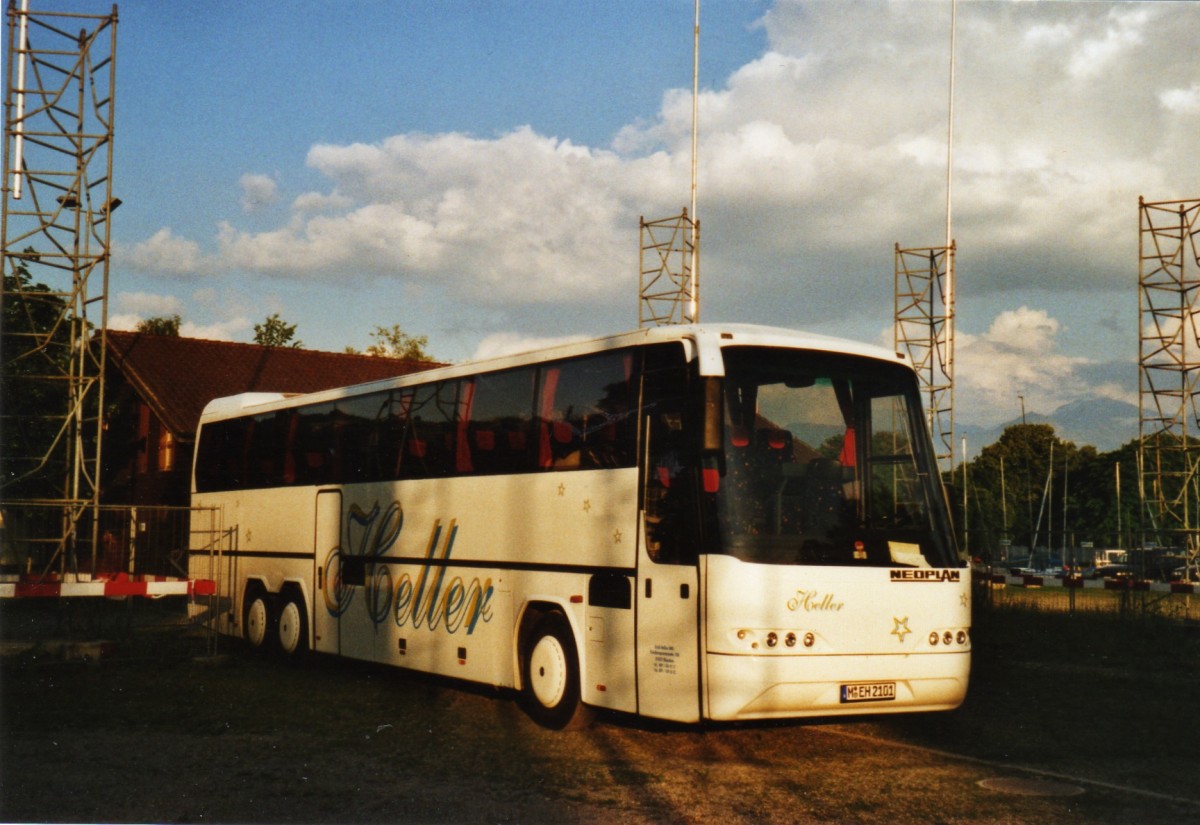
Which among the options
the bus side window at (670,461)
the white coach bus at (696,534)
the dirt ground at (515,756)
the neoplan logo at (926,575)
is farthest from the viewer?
the neoplan logo at (926,575)

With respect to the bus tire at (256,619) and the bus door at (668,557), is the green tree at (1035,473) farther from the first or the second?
the bus door at (668,557)

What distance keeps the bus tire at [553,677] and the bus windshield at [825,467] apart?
92.2 inches

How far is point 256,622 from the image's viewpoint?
61.7ft

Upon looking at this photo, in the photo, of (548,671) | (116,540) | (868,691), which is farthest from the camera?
(116,540)

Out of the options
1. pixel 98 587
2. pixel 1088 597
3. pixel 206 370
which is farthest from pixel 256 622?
pixel 206 370

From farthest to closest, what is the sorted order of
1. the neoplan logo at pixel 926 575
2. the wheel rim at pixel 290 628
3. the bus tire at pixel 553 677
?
the wheel rim at pixel 290 628 < the bus tire at pixel 553 677 < the neoplan logo at pixel 926 575

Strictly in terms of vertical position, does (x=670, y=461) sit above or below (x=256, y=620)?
above

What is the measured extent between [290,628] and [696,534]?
355 inches

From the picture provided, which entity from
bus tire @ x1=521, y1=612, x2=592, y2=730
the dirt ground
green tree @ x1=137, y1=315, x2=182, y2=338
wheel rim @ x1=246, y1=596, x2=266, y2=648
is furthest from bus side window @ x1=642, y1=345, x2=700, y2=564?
green tree @ x1=137, y1=315, x2=182, y2=338

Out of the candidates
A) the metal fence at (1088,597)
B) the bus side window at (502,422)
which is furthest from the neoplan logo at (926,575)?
the metal fence at (1088,597)

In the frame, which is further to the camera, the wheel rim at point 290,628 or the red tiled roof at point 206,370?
the red tiled roof at point 206,370

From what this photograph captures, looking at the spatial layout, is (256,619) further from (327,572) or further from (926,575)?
(926,575)

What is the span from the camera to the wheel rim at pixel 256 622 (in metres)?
18.6

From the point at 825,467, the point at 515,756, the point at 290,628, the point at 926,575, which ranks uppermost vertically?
the point at 825,467
